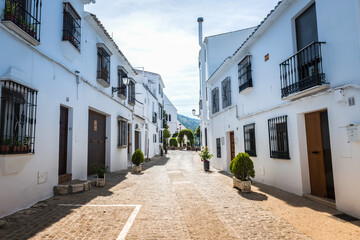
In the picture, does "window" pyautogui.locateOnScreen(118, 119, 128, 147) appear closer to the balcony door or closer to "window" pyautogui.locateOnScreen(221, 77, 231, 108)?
"window" pyautogui.locateOnScreen(221, 77, 231, 108)

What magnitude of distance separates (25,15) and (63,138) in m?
3.52

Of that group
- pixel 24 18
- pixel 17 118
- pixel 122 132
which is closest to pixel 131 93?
pixel 122 132

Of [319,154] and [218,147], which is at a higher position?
[218,147]

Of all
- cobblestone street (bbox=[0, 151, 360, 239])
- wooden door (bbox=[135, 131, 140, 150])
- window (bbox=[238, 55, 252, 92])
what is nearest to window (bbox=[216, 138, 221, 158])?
window (bbox=[238, 55, 252, 92])

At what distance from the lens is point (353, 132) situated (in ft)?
15.2

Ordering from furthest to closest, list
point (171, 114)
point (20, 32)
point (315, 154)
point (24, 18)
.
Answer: point (171, 114), point (315, 154), point (24, 18), point (20, 32)

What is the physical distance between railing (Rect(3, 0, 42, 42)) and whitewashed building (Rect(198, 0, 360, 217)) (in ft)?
20.5

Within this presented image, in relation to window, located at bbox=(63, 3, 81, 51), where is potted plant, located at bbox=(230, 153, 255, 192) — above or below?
below

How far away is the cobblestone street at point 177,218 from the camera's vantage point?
3.89 m

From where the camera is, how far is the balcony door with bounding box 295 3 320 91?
5.78m

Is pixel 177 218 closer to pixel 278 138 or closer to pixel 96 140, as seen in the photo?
pixel 278 138

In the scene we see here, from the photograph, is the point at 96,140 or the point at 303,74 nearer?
the point at 303,74

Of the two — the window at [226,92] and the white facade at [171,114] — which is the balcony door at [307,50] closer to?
the window at [226,92]

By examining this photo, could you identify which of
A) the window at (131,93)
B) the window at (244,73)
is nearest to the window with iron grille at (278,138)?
the window at (244,73)
